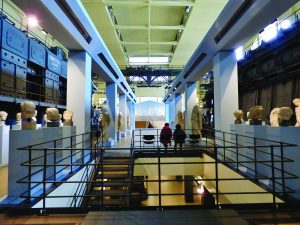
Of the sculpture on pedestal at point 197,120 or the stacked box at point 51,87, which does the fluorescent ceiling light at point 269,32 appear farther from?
the stacked box at point 51,87

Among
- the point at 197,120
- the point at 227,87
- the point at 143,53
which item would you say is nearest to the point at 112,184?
the point at 227,87

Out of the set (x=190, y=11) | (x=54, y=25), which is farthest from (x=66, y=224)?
(x=190, y=11)

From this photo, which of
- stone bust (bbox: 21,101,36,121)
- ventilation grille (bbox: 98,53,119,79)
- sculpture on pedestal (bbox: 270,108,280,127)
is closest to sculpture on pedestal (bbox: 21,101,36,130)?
stone bust (bbox: 21,101,36,121)

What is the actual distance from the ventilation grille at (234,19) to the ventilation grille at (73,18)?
3383mm

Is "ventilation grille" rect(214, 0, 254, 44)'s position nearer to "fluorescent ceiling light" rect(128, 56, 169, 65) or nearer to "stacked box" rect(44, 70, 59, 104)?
"stacked box" rect(44, 70, 59, 104)

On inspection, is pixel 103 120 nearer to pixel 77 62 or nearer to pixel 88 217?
pixel 77 62

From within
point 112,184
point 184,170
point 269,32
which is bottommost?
point 184,170

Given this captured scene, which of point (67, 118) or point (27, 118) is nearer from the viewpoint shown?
point (27, 118)

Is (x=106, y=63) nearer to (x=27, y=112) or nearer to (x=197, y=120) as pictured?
(x=197, y=120)

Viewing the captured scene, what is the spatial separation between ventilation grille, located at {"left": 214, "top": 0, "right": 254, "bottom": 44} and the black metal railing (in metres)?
2.52

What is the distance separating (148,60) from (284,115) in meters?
14.5

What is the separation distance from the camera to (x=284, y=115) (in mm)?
3568

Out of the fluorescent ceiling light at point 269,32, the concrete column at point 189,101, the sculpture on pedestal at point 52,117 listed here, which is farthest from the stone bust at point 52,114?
the fluorescent ceiling light at point 269,32

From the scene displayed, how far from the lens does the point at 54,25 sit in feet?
13.9
